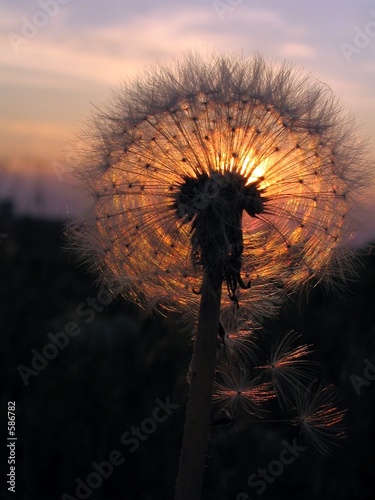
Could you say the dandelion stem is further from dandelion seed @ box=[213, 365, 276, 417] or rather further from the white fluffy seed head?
dandelion seed @ box=[213, 365, 276, 417]

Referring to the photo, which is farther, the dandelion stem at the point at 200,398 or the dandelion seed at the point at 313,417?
the dandelion seed at the point at 313,417

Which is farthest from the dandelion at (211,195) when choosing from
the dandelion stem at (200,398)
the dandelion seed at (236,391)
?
the dandelion seed at (236,391)

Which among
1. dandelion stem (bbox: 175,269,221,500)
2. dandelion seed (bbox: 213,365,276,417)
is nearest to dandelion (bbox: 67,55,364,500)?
dandelion stem (bbox: 175,269,221,500)

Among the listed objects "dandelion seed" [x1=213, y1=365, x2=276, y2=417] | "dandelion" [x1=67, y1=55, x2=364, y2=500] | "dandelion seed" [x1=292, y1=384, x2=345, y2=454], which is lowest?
"dandelion seed" [x1=292, y1=384, x2=345, y2=454]

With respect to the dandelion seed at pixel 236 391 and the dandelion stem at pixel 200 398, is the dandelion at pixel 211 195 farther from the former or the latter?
the dandelion seed at pixel 236 391

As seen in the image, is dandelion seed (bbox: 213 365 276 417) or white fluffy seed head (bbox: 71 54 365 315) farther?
dandelion seed (bbox: 213 365 276 417)

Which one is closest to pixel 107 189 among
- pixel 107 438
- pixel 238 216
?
pixel 238 216

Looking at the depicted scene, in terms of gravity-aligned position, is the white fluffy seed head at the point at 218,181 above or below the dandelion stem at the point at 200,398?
above

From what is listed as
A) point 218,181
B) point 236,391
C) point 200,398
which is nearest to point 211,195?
point 218,181
